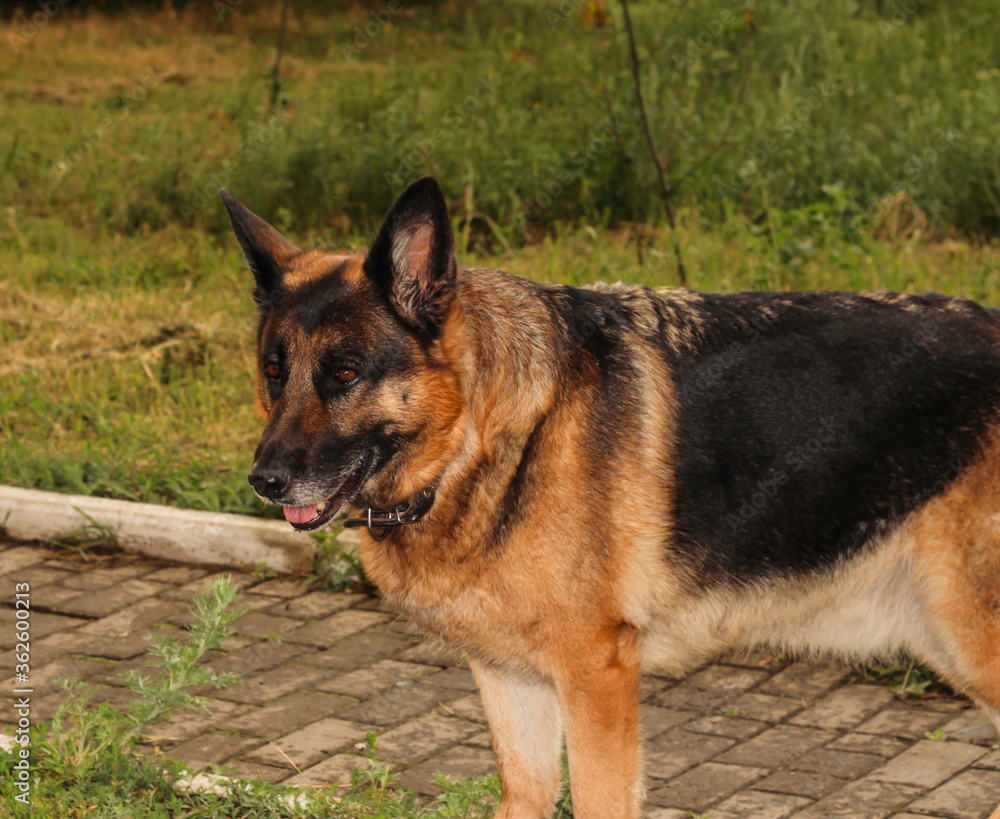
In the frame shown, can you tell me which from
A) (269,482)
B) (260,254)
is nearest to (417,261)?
(260,254)

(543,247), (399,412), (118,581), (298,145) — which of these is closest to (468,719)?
(399,412)

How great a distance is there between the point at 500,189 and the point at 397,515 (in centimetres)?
636

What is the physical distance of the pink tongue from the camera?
322 centimetres

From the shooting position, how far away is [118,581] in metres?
5.35

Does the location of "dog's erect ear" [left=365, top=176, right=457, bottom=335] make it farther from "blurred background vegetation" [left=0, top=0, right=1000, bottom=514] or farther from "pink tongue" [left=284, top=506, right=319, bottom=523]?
"blurred background vegetation" [left=0, top=0, right=1000, bottom=514]

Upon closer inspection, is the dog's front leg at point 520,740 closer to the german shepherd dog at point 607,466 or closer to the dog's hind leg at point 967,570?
the german shepherd dog at point 607,466

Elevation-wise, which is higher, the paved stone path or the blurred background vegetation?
the blurred background vegetation

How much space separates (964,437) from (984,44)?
31.3 ft

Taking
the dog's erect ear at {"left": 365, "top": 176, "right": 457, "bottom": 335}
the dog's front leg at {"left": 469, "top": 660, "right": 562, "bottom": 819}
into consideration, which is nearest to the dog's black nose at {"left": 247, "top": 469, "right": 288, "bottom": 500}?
the dog's erect ear at {"left": 365, "top": 176, "right": 457, "bottom": 335}

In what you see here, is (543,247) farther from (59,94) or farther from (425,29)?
(425,29)

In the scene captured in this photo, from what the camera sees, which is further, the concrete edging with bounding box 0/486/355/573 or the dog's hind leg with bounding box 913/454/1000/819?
the concrete edging with bounding box 0/486/355/573

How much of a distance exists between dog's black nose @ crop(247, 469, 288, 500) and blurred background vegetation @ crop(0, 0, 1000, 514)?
2.59m

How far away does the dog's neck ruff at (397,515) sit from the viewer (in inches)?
131

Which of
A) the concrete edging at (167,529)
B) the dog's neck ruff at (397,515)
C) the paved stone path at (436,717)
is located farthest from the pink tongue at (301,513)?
the concrete edging at (167,529)
